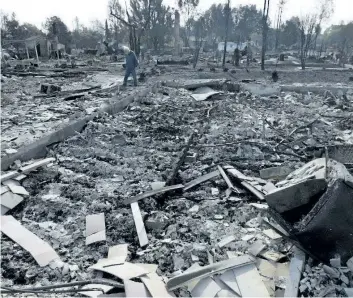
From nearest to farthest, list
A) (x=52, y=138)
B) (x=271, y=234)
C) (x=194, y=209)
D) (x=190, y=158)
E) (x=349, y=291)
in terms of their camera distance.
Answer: (x=349, y=291) → (x=271, y=234) → (x=194, y=209) → (x=190, y=158) → (x=52, y=138)

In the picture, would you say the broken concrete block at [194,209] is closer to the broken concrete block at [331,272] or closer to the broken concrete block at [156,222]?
the broken concrete block at [156,222]

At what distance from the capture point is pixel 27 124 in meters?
7.36

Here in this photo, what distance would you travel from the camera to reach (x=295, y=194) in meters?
3.44

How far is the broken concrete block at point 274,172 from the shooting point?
17.9 ft

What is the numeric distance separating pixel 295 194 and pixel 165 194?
2.11 metres

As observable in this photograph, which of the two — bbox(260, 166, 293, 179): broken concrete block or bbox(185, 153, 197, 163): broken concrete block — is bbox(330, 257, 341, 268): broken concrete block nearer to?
bbox(260, 166, 293, 179): broken concrete block

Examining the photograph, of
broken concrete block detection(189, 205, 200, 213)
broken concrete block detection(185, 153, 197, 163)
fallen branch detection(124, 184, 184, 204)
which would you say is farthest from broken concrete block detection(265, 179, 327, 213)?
broken concrete block detection(185, 153, 197, 163)

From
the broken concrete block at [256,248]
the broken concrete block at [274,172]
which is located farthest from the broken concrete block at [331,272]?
the broken concrete block at [274,172]

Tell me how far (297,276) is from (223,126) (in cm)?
581

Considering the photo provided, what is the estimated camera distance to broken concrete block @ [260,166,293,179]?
5453mm

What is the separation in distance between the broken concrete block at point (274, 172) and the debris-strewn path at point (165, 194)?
9.2 inches

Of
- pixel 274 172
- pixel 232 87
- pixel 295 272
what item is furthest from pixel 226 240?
pixel 232 87

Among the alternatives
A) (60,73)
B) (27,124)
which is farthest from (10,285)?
(60,73)

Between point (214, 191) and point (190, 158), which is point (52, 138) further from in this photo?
point (214, 191)
